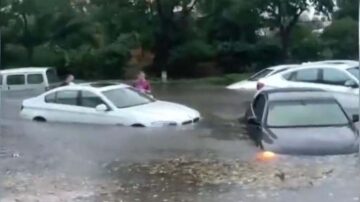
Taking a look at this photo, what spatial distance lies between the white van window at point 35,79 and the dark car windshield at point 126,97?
37.1ft

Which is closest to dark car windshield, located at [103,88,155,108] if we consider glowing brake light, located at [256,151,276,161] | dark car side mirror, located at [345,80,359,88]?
dark car side mirror, located at [345,80,359,88]

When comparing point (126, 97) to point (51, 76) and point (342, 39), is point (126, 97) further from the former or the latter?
point (342, 39)

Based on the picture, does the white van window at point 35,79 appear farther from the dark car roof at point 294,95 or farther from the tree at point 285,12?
the dark car roof at point 294,95

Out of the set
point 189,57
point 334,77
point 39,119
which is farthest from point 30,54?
point 334,77

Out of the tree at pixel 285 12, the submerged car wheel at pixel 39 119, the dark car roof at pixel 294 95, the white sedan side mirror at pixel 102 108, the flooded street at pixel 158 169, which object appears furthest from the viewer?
the tree at pixel 285 12

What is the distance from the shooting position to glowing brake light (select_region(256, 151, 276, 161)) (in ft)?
45.5

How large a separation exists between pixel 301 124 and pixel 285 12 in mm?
31545

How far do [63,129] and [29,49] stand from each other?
2837 cm

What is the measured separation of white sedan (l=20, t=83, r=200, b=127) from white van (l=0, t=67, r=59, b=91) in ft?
31.8

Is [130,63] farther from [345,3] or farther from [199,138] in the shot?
[199,138]

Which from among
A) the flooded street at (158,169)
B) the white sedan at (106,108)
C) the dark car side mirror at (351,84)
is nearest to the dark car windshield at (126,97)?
the white sedan at (106,108)

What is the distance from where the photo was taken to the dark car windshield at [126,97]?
2134 cm

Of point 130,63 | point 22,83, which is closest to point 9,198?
point 22,83

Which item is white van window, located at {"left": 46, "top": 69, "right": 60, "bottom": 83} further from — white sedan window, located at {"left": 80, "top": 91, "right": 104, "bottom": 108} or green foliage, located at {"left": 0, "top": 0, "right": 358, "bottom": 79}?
green foliage, located at {"left": 0, "top": 0, "right": 358, "bottom": 79}
